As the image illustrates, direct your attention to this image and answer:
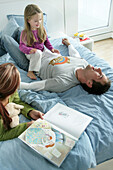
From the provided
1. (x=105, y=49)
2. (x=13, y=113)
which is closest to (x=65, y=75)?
(x=13, y=113)

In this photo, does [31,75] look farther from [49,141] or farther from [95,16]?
[95,16]

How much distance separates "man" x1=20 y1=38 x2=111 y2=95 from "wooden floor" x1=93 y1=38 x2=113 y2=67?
4.43 ft

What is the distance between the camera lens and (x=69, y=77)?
1.32 meters

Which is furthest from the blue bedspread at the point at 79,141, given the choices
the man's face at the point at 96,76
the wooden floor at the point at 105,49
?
the wooden floor at the point at 105,49

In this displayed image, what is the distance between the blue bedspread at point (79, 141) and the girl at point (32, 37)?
1.35 feet

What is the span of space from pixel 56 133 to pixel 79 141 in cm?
15

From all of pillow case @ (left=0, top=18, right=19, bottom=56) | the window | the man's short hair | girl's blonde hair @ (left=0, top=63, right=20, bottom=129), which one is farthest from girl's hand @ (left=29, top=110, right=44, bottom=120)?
the window

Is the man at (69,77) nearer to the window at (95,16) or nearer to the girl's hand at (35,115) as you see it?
the girl's hand at (35,115)

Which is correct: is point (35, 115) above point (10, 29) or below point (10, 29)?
below

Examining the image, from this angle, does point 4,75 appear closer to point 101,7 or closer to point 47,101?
point 47,101

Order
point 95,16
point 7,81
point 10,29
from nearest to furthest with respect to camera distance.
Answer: point 7,81, point 10,29, point 95,16

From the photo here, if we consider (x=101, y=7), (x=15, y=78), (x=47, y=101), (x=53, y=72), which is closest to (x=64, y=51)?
(x=53, y=72)

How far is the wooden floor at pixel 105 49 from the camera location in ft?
8.85

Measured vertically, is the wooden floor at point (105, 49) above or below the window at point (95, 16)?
below
